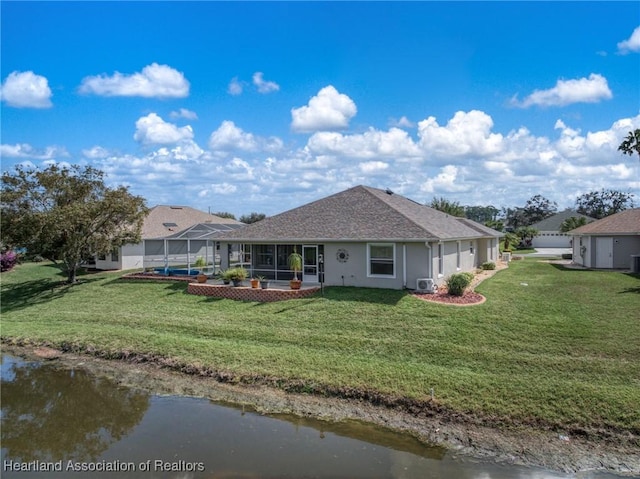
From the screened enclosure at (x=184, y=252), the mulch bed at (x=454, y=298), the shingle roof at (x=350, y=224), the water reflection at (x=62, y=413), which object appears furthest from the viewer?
the screened enclosure at (x=184, y=252)

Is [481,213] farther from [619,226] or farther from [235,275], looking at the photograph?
[235,275]

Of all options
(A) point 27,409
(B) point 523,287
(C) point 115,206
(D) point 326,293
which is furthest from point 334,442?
(C) point 115,206

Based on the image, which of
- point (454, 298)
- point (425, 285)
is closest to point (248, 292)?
point (425, 285)

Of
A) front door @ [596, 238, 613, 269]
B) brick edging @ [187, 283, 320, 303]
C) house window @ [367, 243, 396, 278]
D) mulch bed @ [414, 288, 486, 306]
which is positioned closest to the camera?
mulch bed @ [414, 288, 486, 306]

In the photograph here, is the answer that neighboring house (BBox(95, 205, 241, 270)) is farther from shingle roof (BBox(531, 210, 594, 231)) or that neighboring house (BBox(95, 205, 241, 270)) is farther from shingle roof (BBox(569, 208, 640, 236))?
shingle roof (BBox(531, 210, 594, 231))

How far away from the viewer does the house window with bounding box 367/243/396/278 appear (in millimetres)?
18734

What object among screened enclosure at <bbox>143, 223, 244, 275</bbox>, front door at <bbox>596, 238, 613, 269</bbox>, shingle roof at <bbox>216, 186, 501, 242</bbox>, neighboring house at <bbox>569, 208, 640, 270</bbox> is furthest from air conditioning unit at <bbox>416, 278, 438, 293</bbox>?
front door at <bbox>596, 238, 613, 269</bbox>

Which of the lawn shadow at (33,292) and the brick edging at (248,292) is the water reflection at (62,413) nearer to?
the brick edging at (248,292)

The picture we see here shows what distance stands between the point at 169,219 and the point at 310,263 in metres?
19.4

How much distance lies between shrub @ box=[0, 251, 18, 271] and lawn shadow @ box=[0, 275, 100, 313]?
418cm

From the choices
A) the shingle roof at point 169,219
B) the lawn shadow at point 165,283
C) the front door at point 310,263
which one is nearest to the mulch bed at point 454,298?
the front door at point 310,263

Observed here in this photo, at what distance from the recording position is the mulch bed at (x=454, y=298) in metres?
16.1

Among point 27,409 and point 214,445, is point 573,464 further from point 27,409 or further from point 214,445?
point 27,409

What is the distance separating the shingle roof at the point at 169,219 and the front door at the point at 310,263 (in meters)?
14.7
